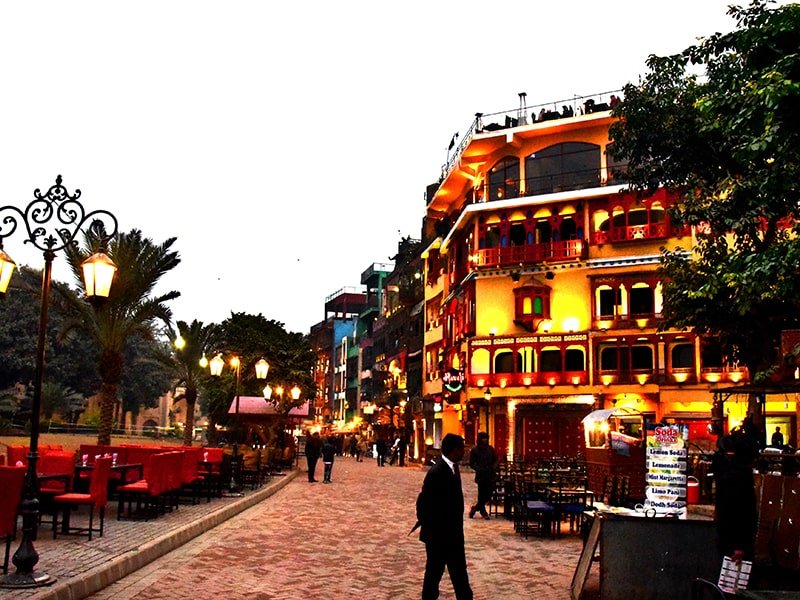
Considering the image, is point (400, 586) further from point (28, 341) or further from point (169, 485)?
point (28, 341)

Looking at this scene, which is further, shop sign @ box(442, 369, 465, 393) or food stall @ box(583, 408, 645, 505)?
shop sign @ box(442, 369, 465, 393)

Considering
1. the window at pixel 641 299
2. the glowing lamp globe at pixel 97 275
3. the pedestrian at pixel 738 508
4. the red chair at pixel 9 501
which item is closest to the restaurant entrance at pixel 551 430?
the window at pixel 641 299

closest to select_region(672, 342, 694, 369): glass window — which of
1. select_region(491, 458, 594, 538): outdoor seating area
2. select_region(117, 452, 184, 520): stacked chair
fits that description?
select_region(491, 458, 594, 538): outdoor seating area

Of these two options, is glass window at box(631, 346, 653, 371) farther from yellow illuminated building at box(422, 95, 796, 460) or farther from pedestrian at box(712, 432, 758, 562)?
pedestrian at box(712, 432, 758, 562)

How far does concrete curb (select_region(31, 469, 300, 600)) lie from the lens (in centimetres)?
818

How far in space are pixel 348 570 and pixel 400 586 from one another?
1.23 m

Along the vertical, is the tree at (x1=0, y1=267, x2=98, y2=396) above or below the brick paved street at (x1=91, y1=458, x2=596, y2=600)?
above

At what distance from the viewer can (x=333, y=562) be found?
1130cm

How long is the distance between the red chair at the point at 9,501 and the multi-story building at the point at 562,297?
31741mm

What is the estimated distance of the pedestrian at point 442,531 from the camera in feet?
23.6

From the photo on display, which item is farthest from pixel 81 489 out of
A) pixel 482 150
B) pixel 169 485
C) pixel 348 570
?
pixel 482 150

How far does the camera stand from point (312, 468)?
31266 millimetres

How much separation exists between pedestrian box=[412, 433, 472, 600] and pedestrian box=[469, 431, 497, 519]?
31.5 ft

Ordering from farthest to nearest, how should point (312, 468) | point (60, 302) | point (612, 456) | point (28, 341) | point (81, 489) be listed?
point (28, 341) → point (312, 468) → point (60, 302) → point (612, 456) → point (81, 489)
